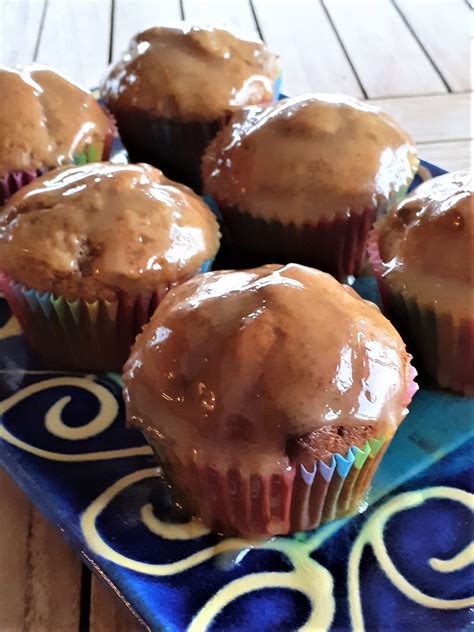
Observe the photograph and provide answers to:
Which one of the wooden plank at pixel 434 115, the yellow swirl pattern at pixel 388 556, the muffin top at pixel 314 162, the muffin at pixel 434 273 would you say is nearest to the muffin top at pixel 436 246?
the muffin at pixel 434 273

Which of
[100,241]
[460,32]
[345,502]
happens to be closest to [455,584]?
[345,502]

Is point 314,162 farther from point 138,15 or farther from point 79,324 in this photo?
point 138,15

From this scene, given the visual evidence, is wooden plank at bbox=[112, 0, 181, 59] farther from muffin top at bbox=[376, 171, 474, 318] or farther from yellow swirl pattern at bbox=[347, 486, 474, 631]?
yellow swirl pattern at bbox=[347, 486, 474, 631]

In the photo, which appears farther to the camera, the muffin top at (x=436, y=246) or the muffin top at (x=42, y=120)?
the muffin top at (x=42, y=120)

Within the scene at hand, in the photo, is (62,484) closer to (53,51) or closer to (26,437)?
(26,437)

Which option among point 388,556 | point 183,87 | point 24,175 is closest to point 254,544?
point 388,556

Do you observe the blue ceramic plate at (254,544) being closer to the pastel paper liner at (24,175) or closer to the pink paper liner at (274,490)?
the pink paper liner at (274,490)

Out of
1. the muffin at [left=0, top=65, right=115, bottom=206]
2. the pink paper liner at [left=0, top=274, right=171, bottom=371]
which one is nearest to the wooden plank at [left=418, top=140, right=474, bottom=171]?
the muffin at [left=0, top=65, right=115, bottom=206]
